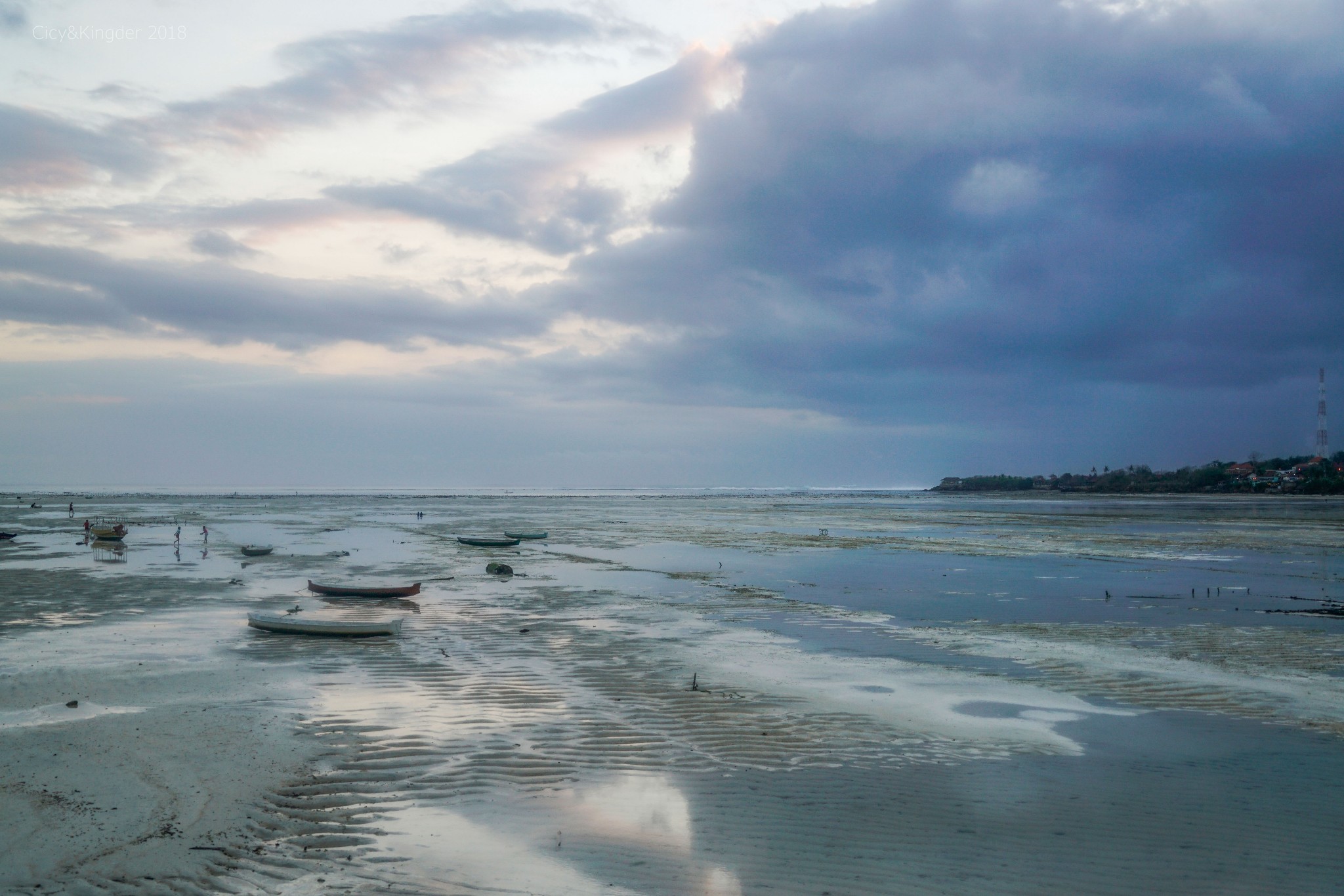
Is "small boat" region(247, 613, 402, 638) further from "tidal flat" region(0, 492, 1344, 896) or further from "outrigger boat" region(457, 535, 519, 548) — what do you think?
"outrigger boat" region(457, 535, 519, 548)

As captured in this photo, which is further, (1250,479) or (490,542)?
(1250,479)

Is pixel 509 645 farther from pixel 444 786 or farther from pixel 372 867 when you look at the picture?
pixel 372 867

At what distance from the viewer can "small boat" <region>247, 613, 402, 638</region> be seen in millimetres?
20125

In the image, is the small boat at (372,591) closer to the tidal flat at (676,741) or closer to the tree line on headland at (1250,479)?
the tidal flat at (676,741)

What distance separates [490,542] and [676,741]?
39.4 meters

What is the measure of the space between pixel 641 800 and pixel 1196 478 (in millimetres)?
200375

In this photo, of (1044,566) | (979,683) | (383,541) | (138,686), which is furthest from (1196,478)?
(138,686)

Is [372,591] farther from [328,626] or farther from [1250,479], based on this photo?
[1250,479]

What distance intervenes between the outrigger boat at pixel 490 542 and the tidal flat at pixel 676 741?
18.4m

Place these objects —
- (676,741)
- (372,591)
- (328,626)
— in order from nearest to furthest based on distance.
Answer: (676,741) < (328,626) < (372,591)

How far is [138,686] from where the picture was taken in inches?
599

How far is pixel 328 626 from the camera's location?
798 inches

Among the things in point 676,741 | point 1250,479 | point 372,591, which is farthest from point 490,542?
point 1250,479

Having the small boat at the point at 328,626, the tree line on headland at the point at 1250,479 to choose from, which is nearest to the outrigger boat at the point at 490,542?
the small boat at the point at 328,626
